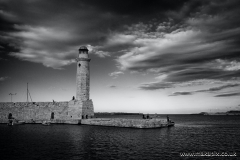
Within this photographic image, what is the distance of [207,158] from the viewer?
1392 cm

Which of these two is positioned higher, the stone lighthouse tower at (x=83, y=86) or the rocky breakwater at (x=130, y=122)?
the stone lighthouse tower at (x=83, y=86)

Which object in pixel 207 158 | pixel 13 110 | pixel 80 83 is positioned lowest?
pixel 207 158

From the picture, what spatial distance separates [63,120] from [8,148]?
21.4 meters

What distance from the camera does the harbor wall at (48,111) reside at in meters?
36.8

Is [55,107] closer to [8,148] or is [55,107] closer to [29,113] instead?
[29,113]

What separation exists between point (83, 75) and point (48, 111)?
1109cm

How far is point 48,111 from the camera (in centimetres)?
3912

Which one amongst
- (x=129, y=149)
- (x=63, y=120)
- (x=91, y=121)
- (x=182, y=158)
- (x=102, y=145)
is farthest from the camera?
(x=63, y=120)

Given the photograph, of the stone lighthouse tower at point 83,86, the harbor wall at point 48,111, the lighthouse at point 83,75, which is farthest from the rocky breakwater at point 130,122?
the lighthouse at point 83,75

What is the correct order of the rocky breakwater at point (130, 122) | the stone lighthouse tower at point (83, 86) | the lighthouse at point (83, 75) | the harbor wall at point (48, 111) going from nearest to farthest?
the rocky breakwater at point (130, 122) < the stone lighthouse tower at point (83, 86) < the harbor wall at point (48, 111) < the lighthouse at point (83, 75)

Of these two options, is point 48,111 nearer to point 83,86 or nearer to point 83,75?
point 83,86

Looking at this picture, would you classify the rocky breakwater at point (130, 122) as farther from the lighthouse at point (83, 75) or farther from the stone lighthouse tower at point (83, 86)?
the lighthouse at point (83, 75)

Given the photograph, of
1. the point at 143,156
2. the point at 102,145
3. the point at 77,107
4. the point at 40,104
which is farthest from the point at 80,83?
the point at 143,156

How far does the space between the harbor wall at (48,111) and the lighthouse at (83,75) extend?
4.77 ft
